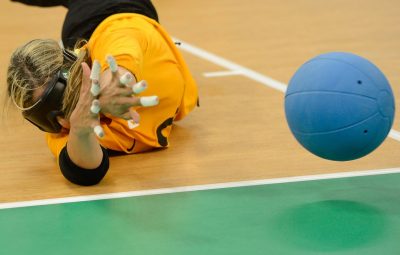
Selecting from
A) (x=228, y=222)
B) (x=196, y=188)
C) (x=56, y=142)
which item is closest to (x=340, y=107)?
(x=228, y=222)

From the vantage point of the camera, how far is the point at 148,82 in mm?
3600

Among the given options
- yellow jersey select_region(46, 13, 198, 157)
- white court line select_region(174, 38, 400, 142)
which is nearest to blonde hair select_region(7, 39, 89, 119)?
yellow jersey select_region(46, 13, 198, 157)

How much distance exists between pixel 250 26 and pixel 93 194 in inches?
111

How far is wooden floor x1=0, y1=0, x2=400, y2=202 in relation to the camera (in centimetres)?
346

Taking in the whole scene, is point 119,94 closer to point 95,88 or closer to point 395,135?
point 95,88

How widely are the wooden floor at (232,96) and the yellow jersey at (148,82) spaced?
9 cm

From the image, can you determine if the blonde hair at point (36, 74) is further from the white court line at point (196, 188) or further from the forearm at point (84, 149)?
the white court line at point (196, 188)

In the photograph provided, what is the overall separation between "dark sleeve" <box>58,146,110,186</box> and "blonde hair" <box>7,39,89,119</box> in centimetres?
19

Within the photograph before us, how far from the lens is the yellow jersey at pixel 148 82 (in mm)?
3561

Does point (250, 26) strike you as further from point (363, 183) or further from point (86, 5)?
point (363, 183)

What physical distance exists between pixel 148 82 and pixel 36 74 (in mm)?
534

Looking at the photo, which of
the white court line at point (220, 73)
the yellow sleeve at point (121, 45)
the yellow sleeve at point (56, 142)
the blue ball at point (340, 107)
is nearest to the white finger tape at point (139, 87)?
the yellow sleeve at point (121, 45)

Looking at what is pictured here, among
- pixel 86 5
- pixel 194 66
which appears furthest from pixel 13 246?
pixel 194 66

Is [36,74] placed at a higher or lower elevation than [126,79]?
lower
